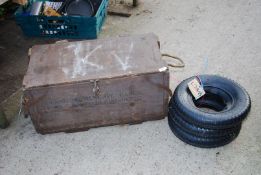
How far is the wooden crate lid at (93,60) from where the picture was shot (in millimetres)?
2311

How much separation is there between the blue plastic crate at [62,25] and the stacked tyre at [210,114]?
4.36ft

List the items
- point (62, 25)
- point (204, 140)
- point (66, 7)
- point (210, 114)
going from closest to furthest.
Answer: point (210, 114) → point (204, 140) → point (62, 25) → point (66, 7)

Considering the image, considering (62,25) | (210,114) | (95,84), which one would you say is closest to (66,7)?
(62,25)

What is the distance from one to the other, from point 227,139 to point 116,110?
0.86m

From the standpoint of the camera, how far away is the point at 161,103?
2541 mm

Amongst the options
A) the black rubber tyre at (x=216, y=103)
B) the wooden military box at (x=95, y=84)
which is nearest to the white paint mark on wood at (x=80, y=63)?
the wooden military box at (x=95, y=84)

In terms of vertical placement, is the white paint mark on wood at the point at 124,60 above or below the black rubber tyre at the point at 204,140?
above

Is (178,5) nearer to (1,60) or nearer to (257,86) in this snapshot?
(257,86)

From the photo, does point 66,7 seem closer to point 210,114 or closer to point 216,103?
point 216,103

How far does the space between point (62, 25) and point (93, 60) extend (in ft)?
3.68

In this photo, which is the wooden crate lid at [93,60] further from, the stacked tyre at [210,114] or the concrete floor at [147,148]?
the concrete floor at [147,148]

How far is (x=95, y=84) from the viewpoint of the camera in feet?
7.52

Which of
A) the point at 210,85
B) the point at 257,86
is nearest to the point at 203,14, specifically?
the point at 257,86

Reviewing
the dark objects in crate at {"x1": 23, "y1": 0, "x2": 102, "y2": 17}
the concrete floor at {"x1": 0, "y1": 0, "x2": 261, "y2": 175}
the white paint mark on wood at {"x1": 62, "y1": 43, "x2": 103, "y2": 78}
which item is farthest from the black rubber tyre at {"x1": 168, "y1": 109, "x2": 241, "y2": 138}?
the dark objects in crate at {"x1": 23, "y1": 0, "x2": 102, "y2": 17}
